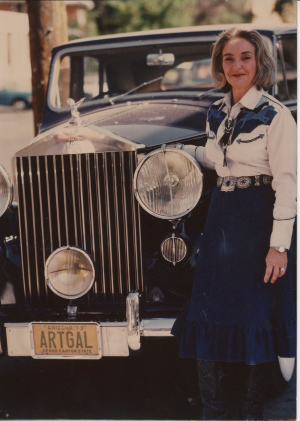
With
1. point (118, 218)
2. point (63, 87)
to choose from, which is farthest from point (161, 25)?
point (118, 218)

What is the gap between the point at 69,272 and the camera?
2242 millimetres

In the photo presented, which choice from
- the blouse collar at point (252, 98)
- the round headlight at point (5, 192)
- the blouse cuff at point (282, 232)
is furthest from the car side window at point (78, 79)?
the blouse cuff at point (282, 232)

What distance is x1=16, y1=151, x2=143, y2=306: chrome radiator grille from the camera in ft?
7.22

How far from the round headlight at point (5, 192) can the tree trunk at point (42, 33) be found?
2201mm

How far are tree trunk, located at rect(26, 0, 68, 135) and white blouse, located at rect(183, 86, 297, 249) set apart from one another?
2803mm

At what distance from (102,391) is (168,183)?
1.19 metres

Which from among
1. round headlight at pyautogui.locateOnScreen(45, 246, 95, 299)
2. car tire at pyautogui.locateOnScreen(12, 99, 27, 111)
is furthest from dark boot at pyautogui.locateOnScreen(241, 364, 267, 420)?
car tire at pyautogui.locateOnScreen(12, 99, 27, 111)

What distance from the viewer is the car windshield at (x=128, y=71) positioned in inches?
121

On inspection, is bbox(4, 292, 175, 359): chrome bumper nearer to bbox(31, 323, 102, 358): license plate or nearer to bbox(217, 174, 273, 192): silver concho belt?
bbox(31, 323, 102, 358): license plate

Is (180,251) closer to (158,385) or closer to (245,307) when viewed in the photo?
(245,307)

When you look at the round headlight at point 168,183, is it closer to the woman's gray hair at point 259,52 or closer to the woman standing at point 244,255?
the woman standing at point 244,255

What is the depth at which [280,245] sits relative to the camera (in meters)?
1.79

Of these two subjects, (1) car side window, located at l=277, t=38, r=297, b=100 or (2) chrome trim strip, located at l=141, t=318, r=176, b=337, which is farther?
(1) car side window, located at l=277, t=38, r=297, b=100

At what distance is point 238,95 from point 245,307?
846mm
